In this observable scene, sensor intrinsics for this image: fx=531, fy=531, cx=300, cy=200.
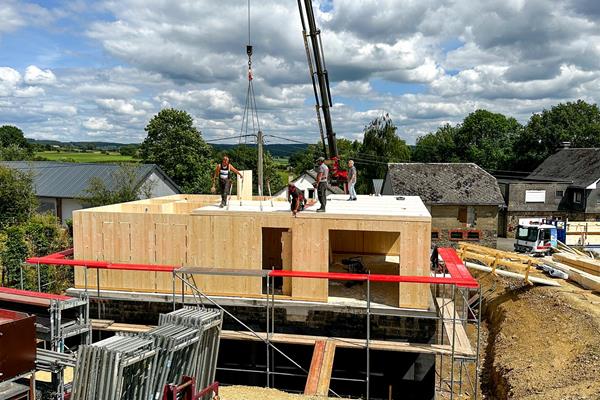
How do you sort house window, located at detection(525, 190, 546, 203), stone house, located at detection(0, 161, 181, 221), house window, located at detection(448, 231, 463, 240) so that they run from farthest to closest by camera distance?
house window, located at detection(525, 190, 546, 203) < house window, located at detection(448, 231, 463, 240) < stone house, located at detection(0, 161, 181, 221)

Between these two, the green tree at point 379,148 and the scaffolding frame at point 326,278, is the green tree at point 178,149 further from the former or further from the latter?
the scaffolding frame at point 326,278

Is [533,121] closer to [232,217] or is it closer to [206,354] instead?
[232,217]

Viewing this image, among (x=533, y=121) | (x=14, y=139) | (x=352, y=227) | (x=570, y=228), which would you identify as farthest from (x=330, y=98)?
(x=14, y=139)

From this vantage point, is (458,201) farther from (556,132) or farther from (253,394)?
(556,132)

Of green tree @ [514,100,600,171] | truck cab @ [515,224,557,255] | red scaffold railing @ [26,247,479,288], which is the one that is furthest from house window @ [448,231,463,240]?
green tree @ [514,100,600,171]

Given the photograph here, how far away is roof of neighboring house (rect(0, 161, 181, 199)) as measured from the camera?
3341 centimetres

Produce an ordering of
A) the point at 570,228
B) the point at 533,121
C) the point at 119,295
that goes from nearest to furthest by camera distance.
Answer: the point at 119,295 < the point at 570,228 < the point at 533,121

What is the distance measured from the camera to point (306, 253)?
46.4 ft

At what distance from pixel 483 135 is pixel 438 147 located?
664cm

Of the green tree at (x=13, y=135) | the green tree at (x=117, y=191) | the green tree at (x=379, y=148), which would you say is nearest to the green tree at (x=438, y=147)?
the green tree at (x=379, y=148)

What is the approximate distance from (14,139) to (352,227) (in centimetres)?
9391

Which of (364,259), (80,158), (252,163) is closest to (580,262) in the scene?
(364,259)

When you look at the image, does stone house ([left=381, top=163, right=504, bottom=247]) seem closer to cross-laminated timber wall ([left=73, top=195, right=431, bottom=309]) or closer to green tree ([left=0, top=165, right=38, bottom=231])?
cross-laminated timber wall ([left=73, top=195, right=431, bottom=309])

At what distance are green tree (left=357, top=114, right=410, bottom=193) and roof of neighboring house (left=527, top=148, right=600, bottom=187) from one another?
42.3 ft
